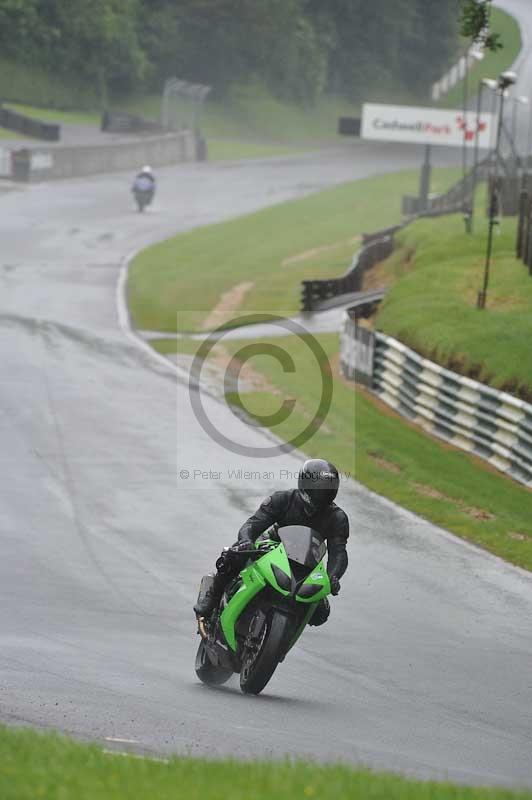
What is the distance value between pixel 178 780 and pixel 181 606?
6962 millimetres

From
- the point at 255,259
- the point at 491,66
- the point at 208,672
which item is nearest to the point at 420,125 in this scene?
the point at 255,259

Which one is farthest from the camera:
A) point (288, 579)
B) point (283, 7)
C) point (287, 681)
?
point (283, 7)

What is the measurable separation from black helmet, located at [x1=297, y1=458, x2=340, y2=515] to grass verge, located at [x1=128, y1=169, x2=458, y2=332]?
24.5m

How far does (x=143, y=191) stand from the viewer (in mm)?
60344

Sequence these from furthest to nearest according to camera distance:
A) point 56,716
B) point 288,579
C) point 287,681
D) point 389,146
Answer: point 389,146, point 287,681, point 288,579, point 56,716

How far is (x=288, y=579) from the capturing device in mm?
10164

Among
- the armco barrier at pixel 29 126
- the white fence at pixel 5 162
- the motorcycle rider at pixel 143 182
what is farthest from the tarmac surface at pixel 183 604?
the armco barrier at pixel 29 126

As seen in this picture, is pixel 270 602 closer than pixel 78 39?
Yes

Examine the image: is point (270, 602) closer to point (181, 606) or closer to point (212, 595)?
point (212, 595)

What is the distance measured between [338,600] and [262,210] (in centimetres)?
5243

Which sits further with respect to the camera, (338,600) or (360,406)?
(360,406)

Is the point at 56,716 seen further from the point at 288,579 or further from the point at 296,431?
the point at 296,431

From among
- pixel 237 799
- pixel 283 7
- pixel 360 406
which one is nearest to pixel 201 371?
pixel 360 406

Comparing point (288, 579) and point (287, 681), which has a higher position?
point (288, 579)
